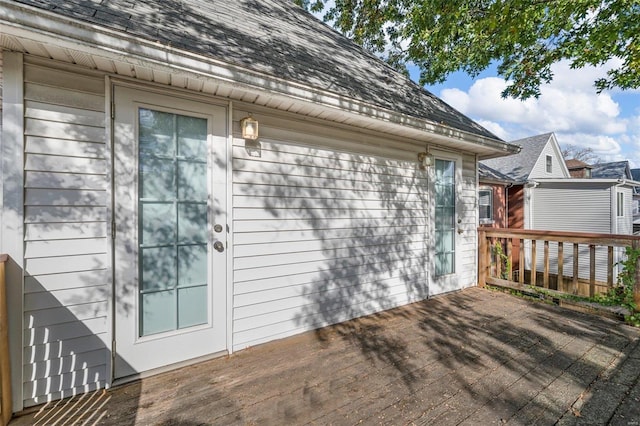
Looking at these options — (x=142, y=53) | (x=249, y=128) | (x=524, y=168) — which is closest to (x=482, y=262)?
(x=249, y=128)

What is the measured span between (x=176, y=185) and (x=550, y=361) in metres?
3.63

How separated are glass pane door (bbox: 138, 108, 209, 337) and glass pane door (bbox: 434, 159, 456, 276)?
3.46 meters

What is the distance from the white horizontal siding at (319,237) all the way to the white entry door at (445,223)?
26 centimetres

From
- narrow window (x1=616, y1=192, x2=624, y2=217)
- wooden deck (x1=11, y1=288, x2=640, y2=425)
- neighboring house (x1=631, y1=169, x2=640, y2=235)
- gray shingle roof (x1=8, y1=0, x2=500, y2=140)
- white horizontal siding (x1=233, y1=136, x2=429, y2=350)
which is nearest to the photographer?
wooden deck (x1=11, y1=288, x2=640, y2=425)

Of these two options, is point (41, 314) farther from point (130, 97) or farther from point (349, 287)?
point (349, 287)

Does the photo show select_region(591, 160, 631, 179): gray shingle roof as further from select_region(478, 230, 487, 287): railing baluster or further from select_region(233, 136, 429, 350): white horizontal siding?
select_region(233, 136, 429, 350): white horizontal siding

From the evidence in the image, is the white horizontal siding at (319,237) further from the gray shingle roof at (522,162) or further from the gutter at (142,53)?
the gray shingle roof at (522,162)

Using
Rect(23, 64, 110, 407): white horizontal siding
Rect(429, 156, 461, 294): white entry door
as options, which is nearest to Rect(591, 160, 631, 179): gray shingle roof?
Rect(429, 156, 461, 294): white entry door

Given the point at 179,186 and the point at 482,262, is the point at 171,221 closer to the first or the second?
the point at 179,186

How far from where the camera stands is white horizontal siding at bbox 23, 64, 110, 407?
1986 millimetres

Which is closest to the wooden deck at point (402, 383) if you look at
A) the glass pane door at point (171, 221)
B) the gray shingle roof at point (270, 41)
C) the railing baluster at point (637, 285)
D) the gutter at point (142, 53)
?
the railing baluster at point (637, 285)

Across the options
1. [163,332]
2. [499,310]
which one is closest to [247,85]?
[163,332]

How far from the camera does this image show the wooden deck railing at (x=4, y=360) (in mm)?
1765

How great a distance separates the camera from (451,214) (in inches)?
187
